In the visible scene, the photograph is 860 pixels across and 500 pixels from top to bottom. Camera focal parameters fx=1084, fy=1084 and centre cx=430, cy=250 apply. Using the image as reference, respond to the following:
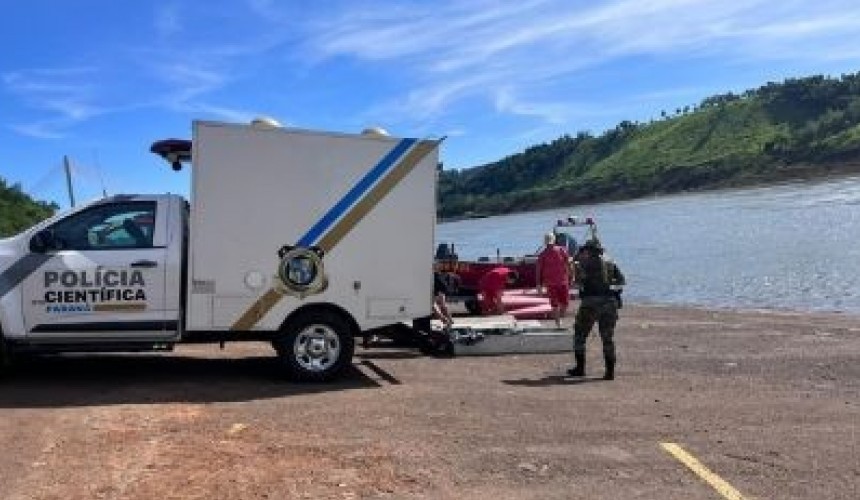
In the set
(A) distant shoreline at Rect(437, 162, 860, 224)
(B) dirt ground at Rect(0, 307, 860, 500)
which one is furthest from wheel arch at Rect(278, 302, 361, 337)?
(A) distant shoreline at Rect(437, 162, 860, 224)

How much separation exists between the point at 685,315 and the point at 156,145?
547 inches

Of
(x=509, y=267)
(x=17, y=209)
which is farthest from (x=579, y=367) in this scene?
(x=17, y=209)

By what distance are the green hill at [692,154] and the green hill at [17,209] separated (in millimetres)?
59026

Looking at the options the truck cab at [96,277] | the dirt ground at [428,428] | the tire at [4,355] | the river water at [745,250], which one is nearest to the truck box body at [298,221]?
the truck cab at [96,277]

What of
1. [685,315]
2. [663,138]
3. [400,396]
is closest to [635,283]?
[685,315]

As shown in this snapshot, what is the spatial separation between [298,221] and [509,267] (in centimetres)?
1389

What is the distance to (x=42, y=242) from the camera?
1061 centimetres

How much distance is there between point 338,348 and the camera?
11.4 metres

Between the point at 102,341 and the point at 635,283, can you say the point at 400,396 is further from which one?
the point at 635,283

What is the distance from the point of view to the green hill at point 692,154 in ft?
411

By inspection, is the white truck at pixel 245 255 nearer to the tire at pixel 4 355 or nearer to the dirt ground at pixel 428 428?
the tire at pixel 4 355

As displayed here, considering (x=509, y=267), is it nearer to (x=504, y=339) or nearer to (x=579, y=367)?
(x=504, y=339)

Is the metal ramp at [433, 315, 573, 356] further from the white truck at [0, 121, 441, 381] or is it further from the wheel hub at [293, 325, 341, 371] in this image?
the wheel hub at [293, 325, 341, 371]

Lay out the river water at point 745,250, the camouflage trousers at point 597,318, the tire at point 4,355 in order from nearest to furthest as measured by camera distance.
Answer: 1. the tire at point 4,355
2. the camouflage trousers at point 597,318
3. the river water at point 745,250
